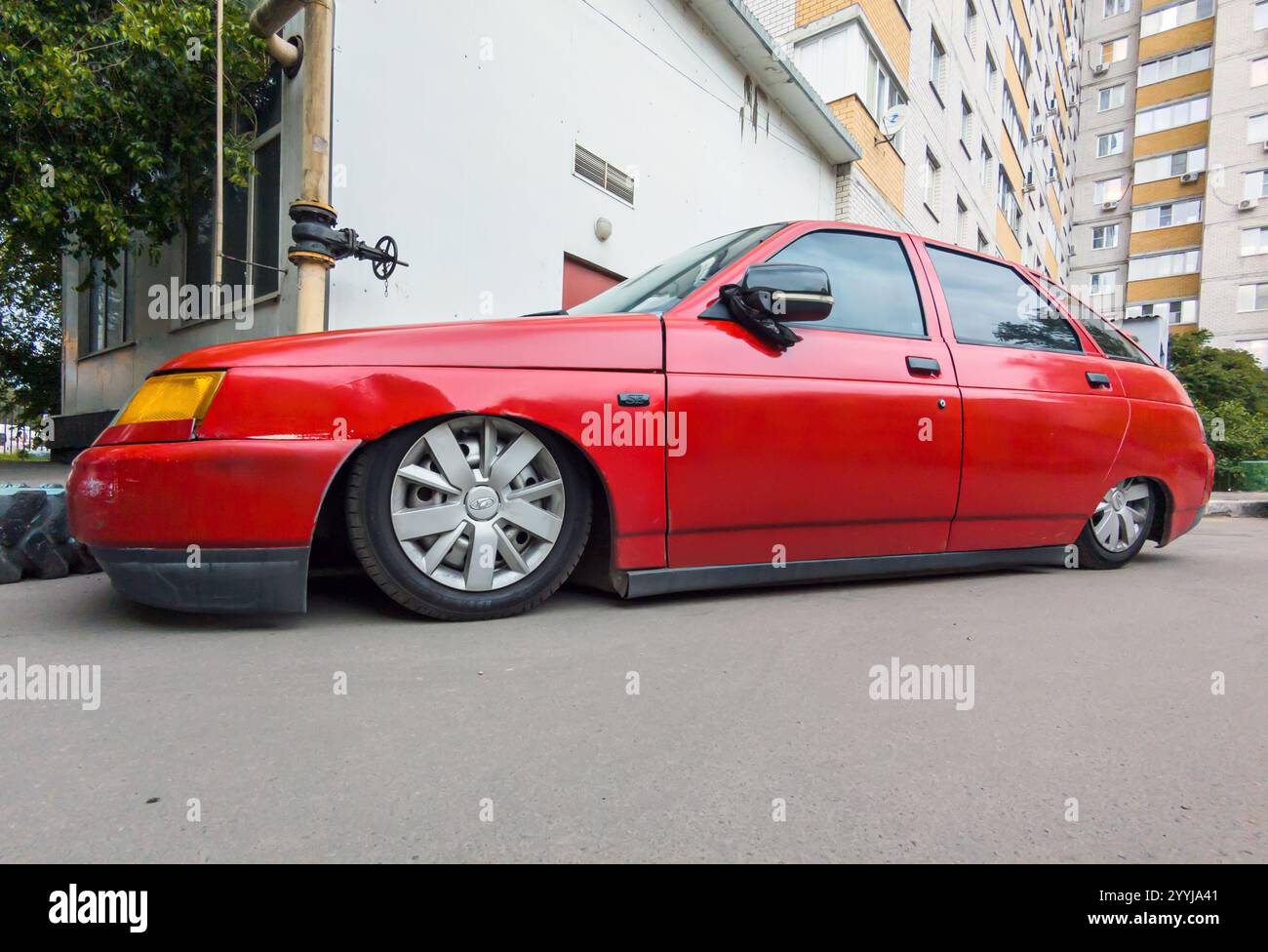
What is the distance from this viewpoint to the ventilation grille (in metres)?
7.03

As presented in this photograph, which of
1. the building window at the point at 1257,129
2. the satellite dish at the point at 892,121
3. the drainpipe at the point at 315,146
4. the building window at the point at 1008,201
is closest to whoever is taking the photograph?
the drainpipe at the point at 315,146

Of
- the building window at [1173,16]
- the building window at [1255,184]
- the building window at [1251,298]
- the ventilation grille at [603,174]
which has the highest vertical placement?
the building window at [1173,16]

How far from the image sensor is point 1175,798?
1.25m

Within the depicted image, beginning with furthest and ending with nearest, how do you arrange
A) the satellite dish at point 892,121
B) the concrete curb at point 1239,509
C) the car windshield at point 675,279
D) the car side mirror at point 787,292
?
the satellite dish at point 892,121 → the concrete curb at point 1239,509 → the car windshield at point 675,279 → the car side mirror at point 787,292

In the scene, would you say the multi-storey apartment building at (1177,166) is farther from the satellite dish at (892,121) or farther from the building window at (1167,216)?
the satellite dish at (892,121)

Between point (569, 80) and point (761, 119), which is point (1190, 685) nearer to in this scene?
point (569, 80)

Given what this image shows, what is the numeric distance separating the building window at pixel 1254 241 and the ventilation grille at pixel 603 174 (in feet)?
120

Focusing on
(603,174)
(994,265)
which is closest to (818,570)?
(994,265)

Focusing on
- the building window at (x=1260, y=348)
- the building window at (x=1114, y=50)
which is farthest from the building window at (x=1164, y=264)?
the building window at (x=1114, y=50)

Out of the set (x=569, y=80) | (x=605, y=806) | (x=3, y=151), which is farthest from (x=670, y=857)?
(x=569, y=80)

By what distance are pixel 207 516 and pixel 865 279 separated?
2.55 m

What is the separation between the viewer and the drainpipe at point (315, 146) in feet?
15.5

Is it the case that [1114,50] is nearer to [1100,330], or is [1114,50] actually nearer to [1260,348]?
[1260,348]

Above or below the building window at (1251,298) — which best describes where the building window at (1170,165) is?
above
